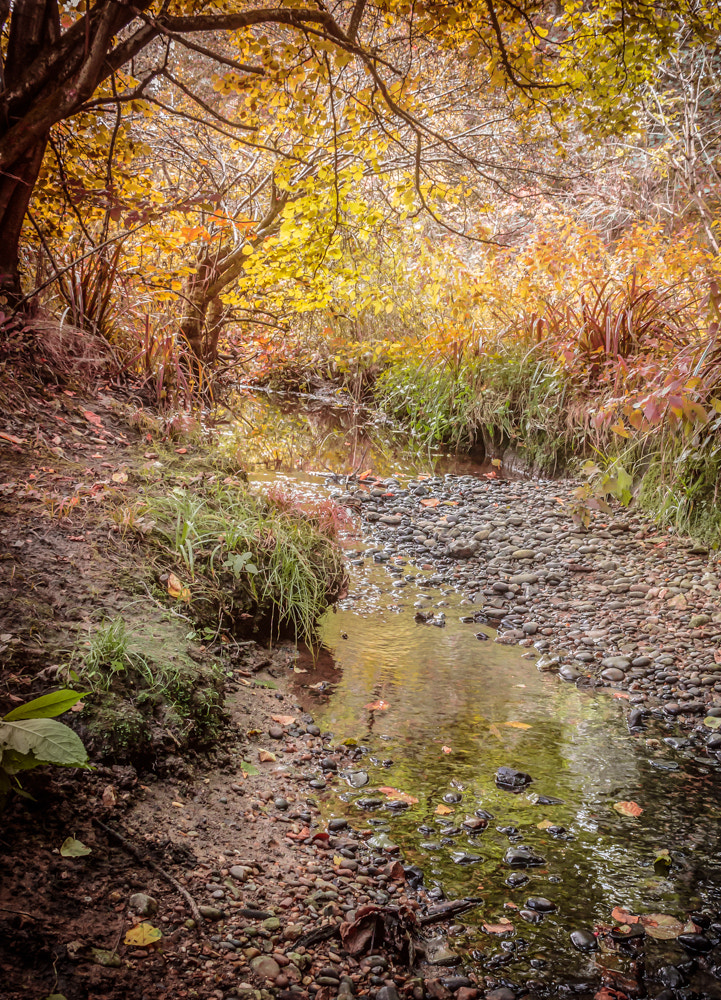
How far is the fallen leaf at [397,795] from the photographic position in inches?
99.8

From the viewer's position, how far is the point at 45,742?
152cm

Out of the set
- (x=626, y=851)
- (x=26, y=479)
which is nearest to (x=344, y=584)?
(x=26, y=479)

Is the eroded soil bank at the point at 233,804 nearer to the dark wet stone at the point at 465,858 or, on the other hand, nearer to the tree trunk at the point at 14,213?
the dark wet stone at the point at 465,858

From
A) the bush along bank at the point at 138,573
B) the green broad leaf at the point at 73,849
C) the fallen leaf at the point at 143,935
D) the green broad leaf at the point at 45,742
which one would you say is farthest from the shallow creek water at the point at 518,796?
the green broad leaf at the point at 45,742

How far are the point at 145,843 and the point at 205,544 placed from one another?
1.88 m

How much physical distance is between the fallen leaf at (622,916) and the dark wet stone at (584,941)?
0.12 meters

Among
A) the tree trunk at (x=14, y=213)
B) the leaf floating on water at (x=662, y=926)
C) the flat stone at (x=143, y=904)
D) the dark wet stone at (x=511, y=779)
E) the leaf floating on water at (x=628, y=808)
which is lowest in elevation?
the leaf floating on water at (x=662, y=926)

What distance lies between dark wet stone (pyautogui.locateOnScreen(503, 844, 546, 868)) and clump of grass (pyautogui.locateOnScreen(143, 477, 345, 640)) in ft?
5.34

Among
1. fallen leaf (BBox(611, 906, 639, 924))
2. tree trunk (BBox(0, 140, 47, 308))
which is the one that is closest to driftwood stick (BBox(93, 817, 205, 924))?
fallen leaf (BBox(611, 906, 639, 924))

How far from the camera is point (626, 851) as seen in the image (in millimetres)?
2334

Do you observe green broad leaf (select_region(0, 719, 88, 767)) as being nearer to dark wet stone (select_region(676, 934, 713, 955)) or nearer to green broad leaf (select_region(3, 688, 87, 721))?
green broad leaf (select_region(3, 688, 87, 721))

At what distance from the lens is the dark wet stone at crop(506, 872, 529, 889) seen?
2148 mm

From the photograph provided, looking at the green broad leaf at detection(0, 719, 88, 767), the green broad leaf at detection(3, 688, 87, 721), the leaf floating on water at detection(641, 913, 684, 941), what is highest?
the green broad leaf at detection(3, 688, 87, 721)

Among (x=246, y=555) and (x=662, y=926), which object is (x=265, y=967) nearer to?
(x=662, y=926)
